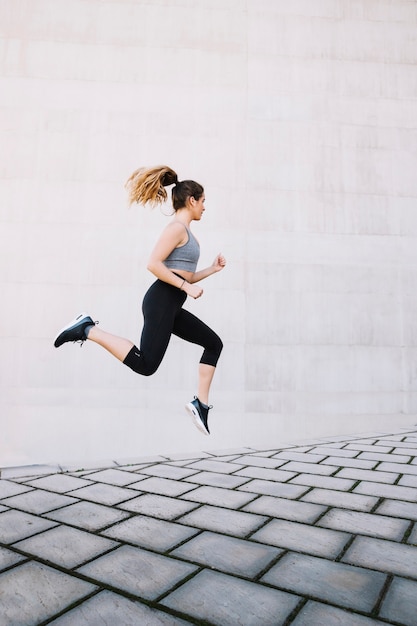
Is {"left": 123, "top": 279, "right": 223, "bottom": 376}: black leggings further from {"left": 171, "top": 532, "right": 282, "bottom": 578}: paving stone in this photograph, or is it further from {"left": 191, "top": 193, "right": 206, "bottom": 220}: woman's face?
{"left": 171, "top": 532, "right": 282, "bottom": 578}: paving stone

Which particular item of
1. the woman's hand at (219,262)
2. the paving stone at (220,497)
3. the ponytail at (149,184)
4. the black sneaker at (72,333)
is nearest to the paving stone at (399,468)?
the paving stone at (220,497)

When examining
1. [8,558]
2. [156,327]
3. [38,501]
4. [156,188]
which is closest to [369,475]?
[156,327]

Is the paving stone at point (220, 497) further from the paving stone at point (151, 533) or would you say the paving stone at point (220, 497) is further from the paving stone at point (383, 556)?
the paving stone at point (383, 556)

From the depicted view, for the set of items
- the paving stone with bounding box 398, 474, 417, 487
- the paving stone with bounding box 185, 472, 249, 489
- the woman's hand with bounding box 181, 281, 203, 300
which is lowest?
the paving stone with bounding box 185, 472, 249, 489

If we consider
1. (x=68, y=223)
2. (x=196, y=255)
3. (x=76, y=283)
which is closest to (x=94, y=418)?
(x=76, y=283)

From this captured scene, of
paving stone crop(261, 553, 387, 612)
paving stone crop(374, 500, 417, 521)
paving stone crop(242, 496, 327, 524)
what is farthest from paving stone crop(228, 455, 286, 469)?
paving stone crop(261, 553, 387, 612)

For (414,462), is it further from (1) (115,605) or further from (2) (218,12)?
(2) (218,12)

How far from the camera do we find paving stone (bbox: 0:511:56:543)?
156cm

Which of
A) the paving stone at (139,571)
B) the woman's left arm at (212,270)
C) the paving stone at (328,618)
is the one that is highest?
the woman's left arm at (212,270)

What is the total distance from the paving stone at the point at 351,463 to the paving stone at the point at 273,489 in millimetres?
643

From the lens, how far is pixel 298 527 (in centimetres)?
164

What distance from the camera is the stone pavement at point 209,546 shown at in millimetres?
1063

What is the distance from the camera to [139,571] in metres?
1.26

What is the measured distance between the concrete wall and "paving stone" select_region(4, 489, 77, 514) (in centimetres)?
257
